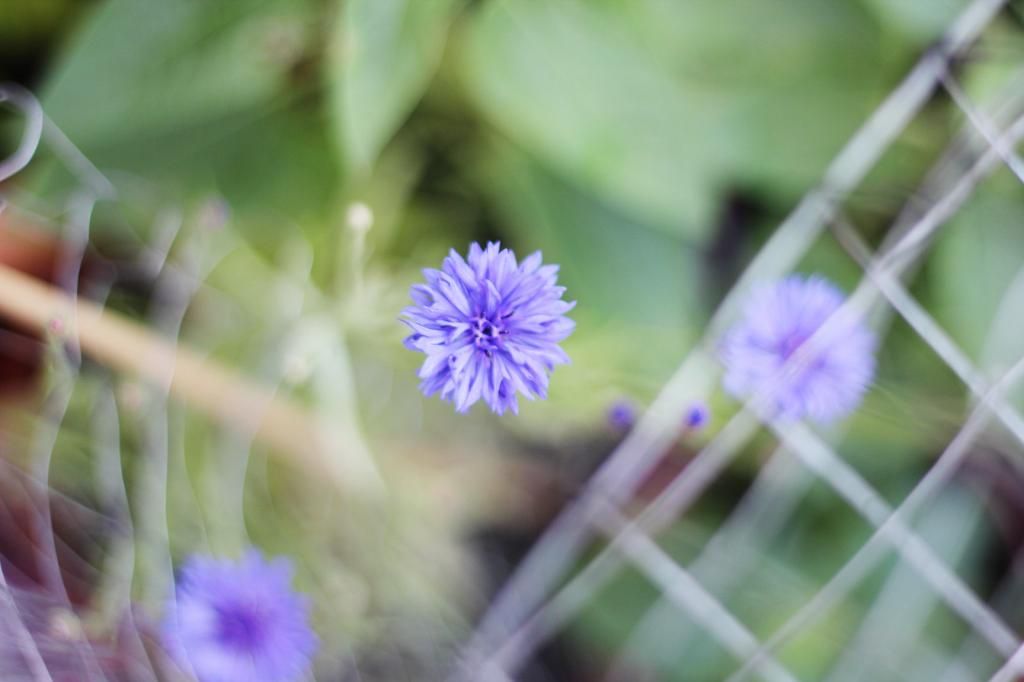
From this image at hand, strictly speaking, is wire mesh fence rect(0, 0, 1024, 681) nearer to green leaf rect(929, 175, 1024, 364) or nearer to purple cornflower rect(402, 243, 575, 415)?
green leaf rect(929, 175, 1024, 364)

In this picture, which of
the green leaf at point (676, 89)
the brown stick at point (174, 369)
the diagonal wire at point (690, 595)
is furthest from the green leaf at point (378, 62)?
the diagonal wire at point (690, 595)

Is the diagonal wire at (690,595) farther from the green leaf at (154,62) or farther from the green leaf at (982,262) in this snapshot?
the green leaf at (154,62)

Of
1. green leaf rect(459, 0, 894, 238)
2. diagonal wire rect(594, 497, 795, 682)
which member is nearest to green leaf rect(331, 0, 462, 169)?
green leaf rect(459, 0, 894, 238)

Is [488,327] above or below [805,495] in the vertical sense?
below

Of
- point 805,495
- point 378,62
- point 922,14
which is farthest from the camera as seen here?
point 805,495

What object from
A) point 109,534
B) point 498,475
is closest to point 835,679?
point 498,475

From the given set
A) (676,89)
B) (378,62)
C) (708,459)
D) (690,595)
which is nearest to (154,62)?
(378,62)

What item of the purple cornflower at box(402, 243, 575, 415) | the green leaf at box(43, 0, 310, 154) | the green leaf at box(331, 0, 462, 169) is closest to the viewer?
the purple cornflower at box(402, 243, 575, 415)

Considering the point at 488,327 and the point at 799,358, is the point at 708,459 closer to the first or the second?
the point at 799,358

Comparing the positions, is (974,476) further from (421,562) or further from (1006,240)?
(421,562)
